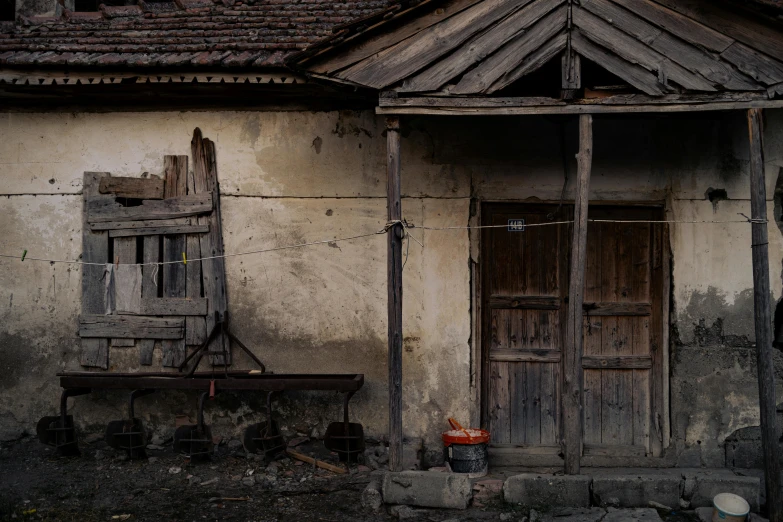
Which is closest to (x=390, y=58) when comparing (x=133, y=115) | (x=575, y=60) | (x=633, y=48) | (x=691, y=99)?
(x=575, y=60)

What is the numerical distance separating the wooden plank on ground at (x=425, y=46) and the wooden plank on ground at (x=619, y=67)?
0.55 metres

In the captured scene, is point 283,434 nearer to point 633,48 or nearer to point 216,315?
point 216,315

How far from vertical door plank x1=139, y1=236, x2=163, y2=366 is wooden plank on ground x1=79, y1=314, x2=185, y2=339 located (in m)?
0.11

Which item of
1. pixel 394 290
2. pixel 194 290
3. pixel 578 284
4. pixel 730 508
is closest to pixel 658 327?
→ pixel 578 284

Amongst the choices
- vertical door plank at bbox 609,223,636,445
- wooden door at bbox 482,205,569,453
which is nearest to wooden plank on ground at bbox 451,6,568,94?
wooden door at bbox 482,205,569,453

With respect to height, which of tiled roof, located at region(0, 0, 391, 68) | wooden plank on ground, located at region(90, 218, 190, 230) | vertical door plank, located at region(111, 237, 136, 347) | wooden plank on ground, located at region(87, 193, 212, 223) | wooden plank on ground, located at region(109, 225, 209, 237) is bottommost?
vertical door plank, located at region(111, 237, 136, 347)

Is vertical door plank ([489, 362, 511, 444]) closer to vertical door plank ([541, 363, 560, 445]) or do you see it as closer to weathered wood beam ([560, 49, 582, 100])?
vertical door plank ([541, 363, 560, 445])

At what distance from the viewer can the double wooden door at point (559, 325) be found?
704 centimetres

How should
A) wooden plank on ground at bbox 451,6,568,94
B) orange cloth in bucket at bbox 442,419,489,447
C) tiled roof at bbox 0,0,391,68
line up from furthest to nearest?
tiled roof at bbox 0,0,391,68, orange cloth in bucket at bbox 442,419,489,447, wooden plank on ground at bbox 451,6,568,94

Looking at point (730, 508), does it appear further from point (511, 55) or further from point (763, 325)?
point (511, 55)

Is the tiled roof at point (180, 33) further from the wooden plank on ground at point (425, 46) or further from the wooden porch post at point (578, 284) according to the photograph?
the wooden porch post at point (578, 284)

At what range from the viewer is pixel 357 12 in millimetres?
7539

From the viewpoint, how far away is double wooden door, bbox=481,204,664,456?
704cm

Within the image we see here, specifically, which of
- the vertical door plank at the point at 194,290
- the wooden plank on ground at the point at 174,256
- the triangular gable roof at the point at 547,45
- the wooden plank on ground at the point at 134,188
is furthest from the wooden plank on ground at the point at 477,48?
the wooden plank on ground at the point at 134,188
